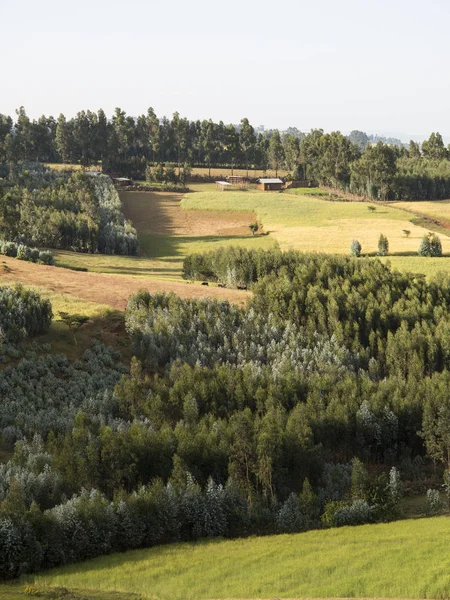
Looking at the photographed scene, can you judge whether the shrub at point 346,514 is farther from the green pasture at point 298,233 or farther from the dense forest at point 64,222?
the dense forest at point 64,222

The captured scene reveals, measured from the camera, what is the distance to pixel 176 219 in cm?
15488

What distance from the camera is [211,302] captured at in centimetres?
7212

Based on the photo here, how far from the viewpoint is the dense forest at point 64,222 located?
111750mm

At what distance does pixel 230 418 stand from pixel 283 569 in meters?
16.5

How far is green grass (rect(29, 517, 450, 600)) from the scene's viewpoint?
99.6 ft

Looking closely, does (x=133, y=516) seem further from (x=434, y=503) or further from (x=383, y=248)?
(x=383, y=248)

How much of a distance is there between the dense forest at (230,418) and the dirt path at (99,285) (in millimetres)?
4542

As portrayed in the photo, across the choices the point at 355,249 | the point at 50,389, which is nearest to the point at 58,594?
the point at 50,389

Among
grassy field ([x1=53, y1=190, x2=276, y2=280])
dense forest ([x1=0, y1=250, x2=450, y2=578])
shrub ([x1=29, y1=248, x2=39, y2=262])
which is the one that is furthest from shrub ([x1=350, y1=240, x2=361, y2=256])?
shrub ([x1=29, y1=248, x2=39, y2=262])

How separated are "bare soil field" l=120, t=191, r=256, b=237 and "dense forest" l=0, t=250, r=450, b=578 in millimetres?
65398

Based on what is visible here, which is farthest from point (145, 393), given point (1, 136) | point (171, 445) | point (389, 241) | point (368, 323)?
point (1, 136)

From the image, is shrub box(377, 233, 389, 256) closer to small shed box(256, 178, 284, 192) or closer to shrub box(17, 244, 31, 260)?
shrub box(17, 244, 31, 260)

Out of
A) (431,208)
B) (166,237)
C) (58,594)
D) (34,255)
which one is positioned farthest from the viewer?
(431,208)

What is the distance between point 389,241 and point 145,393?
78.8m
